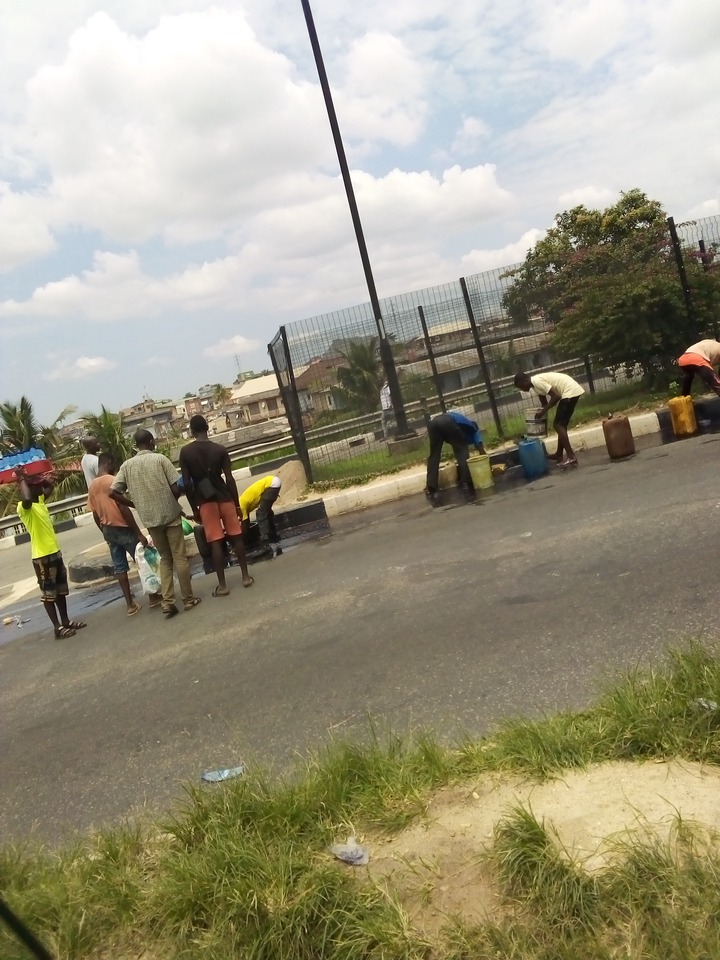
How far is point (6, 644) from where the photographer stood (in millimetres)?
7797

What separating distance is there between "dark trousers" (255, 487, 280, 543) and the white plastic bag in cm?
199

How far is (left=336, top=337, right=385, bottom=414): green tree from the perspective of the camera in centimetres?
1211

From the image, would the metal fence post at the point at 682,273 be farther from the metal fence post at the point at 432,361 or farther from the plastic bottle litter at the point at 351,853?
the plastic bottle litter at the point at 351,853

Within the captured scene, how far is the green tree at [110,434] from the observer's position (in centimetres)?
2342

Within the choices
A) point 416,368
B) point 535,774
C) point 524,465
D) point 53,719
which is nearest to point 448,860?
point 535,774

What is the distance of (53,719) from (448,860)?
12.2ft

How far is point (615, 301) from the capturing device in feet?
37.9

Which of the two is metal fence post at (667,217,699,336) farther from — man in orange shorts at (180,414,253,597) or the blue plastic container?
man in orange shorts at (180,414,253,597)

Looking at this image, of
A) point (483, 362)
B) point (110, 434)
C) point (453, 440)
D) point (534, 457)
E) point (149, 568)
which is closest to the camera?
point (149, 568)

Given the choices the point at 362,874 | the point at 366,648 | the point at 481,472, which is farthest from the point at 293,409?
the point at 362,874

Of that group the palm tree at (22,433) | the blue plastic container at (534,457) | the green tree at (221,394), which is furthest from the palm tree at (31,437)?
the green tree at (221,394)

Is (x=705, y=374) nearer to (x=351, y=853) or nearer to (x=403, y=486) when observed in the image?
(x=403, y=486)

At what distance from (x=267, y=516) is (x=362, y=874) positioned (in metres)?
7.41

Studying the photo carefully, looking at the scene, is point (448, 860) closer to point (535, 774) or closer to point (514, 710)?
point (535, 774)
